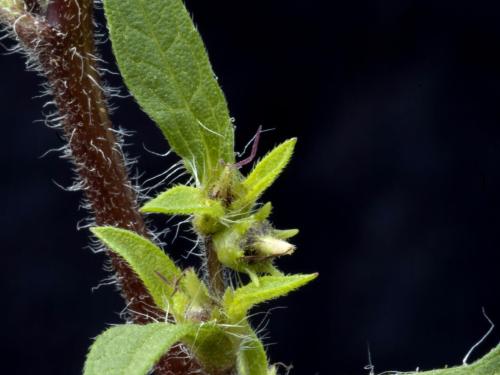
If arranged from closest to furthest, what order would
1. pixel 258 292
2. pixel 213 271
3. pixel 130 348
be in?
pixel 130 348 → pixel 258 292 → pixel 213 271

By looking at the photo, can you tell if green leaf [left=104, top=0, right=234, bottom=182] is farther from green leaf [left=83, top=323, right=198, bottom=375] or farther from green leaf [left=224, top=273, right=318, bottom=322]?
green leaf [left=83, top=323, right=198, bottom=375]

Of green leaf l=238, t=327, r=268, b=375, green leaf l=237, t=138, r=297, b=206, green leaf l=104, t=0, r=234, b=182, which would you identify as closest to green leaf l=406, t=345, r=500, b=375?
green leaf l=238, t=327, r=268, b=375

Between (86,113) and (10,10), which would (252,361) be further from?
(10,10)

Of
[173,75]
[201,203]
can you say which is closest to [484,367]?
[201,203]

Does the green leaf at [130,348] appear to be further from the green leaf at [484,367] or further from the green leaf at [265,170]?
the green leaf at [484,367]

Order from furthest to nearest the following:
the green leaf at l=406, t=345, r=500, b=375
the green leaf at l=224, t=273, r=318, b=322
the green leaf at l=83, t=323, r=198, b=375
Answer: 1. the green leaf at l=406, t=345, r=500, b=375
2. the green leaf at l=224, t=273, r=318, b=322
3. the green leaf at l=83, t=323, r=198, b=375

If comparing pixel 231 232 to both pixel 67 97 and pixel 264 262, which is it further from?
pixel 67 97
